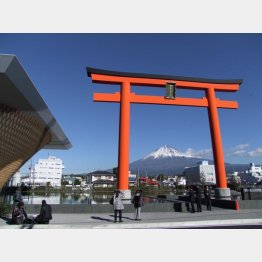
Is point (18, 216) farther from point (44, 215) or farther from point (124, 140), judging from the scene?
point (124, 140)

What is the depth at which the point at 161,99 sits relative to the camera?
16016mm

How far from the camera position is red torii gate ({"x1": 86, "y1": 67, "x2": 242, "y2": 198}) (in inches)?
570

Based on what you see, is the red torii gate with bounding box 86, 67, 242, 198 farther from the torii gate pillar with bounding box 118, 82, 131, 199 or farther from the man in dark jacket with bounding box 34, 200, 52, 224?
the man in dark jacket with bounding box 34, 200, 52, 224

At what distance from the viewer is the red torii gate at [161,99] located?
14477 millimetres

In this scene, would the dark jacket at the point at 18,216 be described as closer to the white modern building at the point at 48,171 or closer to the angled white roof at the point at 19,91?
the angled white roof at the point at 19,91

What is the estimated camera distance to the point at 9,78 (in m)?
8.39

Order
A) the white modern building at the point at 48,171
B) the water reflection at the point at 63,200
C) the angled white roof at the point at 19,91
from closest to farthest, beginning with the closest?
the angled white roof at the point at 19,91, the water reflection at the point at 63,200, the white modern building at the point at 48,171

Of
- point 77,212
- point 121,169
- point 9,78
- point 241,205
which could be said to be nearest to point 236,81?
point 241,205

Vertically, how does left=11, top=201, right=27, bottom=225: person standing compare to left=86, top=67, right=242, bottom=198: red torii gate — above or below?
below

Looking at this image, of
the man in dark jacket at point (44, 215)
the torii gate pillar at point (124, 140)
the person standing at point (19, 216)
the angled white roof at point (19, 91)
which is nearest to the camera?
the angled white roof at point (19, 91)

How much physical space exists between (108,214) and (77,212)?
4.91ft

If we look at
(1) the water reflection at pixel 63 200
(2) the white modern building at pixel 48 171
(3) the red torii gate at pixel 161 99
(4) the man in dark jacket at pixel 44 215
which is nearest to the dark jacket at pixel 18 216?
(4) the man in dark jacket at pixel 44 215

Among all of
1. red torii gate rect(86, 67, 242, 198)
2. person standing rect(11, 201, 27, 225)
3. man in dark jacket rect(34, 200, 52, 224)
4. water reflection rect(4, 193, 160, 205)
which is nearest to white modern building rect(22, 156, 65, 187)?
water reflection rect(4, 193, 160, 205)

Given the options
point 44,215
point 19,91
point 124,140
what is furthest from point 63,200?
point 19,91
